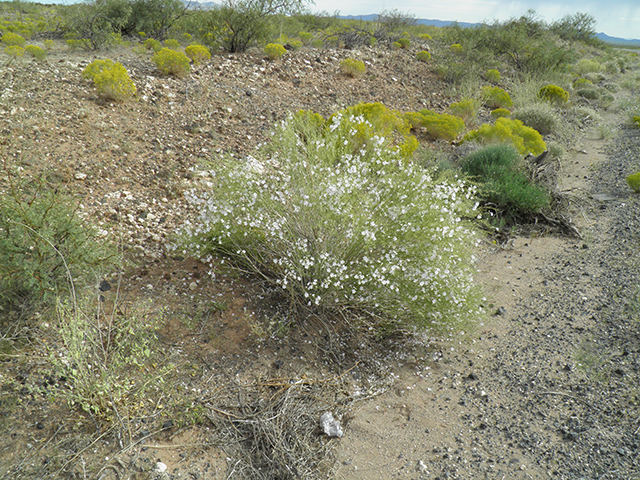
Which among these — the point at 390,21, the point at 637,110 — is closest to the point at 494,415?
the point at 637,110

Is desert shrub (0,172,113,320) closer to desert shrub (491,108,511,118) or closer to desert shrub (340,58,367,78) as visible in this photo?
desert shrub (340,58,367,78)

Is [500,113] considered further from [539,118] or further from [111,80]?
[111,80]

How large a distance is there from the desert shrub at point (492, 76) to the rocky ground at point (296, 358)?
27.7 ft

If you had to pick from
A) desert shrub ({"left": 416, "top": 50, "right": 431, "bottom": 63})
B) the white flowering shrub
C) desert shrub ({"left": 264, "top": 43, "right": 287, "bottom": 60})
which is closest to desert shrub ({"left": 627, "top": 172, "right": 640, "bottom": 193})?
the white flowering shrub

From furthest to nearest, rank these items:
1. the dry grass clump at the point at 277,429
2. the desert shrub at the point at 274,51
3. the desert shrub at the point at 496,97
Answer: the desert shrub at the point at 496,97 < the desert shrub at the point at 274,51 < the dry grass clump at the point at 277,429

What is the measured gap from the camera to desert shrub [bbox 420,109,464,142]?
8609mm

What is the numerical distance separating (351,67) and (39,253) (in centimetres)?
855

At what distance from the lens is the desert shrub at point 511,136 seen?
27.0ft

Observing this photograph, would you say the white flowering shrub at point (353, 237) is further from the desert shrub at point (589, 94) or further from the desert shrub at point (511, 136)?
the desert shrub at point (589, 94)

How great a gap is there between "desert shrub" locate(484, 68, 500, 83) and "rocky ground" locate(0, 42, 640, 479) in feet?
27.7

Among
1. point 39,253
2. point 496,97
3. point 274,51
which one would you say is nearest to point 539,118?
point 496,97

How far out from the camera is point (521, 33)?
17094mm

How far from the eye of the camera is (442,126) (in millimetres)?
8586

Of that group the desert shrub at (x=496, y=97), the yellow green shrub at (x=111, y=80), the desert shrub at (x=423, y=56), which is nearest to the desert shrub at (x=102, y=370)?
the yellow green shrub at (x=111, y=80)
